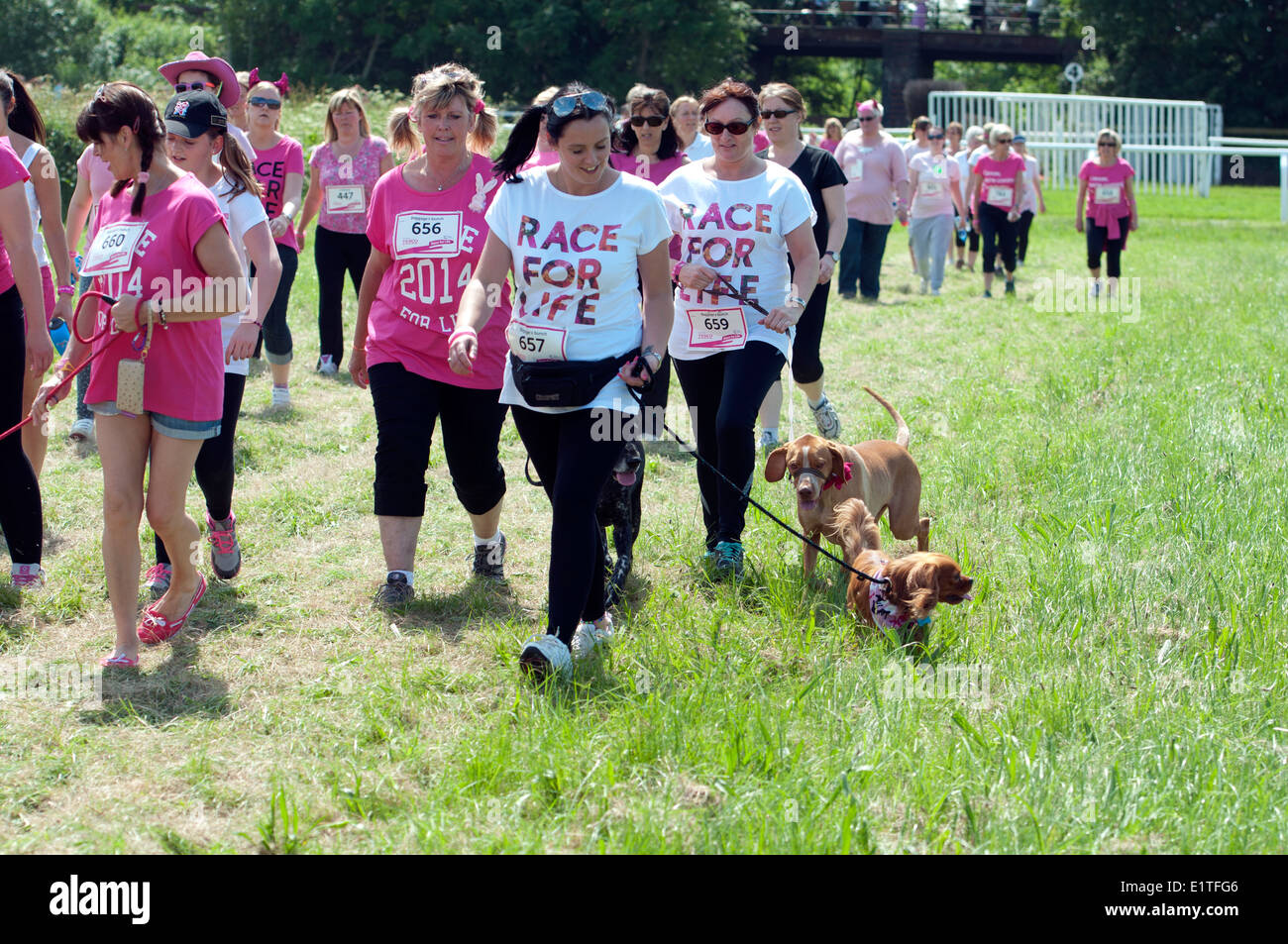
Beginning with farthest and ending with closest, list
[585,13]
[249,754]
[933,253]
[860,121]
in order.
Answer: [585,13]
[933,253]
[860,121]
[249,754]

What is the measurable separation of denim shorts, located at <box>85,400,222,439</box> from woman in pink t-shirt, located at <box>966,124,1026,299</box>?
1262cm

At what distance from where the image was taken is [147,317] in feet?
13.7

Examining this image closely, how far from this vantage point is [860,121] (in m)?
14.9

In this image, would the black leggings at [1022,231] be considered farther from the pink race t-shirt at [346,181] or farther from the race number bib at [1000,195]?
the pink race t-shirt at [346,181]

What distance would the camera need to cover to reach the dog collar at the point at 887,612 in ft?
14.4

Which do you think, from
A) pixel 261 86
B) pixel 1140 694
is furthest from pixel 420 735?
pixel 261 86

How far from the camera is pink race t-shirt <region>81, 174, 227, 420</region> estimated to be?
4203mm

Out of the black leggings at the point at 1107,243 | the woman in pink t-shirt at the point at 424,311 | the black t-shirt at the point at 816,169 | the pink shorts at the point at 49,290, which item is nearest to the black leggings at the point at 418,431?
the woman in pink t-shirt at the point at 424,311

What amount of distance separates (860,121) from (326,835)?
1309 cm

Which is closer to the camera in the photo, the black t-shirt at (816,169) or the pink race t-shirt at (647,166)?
the black t-shirt at (816,169)

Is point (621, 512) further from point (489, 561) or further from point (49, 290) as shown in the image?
point (49, 290)

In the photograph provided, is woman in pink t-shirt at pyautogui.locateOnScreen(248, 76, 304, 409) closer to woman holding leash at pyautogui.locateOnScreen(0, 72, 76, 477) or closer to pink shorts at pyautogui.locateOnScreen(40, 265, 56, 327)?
pink shorts at pyautogui.locateOnScreen(40, 265, 56, 327)

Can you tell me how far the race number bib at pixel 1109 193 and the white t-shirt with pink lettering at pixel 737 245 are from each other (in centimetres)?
1001
